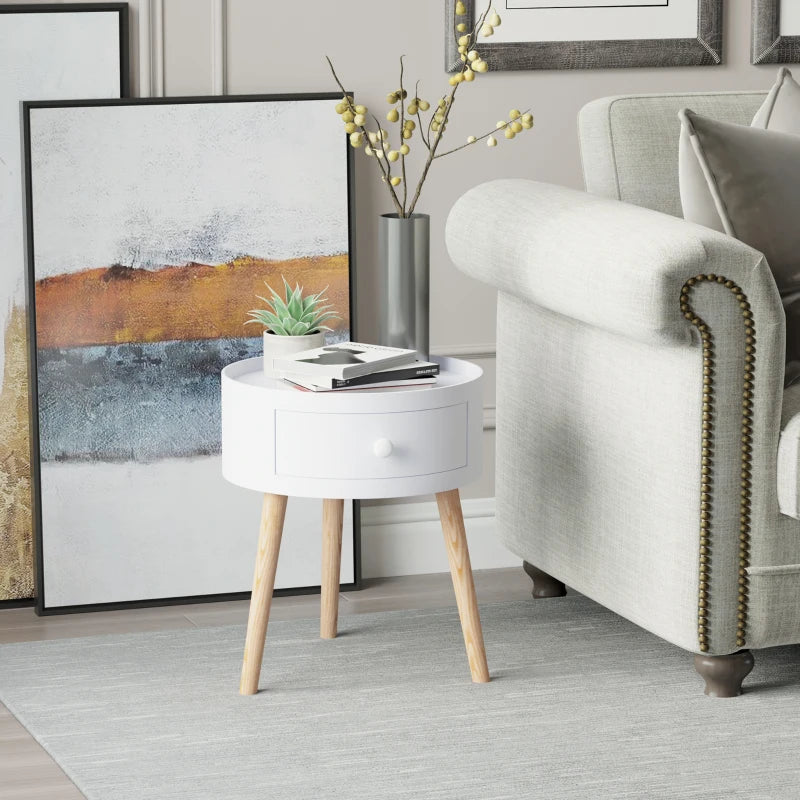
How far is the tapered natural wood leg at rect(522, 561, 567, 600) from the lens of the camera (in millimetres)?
2816

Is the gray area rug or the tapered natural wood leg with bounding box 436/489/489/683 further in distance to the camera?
the tapered natural wood leg with bounding box 436/489/489/683

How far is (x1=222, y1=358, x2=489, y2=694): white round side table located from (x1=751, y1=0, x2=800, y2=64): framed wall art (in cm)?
118

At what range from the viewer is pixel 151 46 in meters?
2.73

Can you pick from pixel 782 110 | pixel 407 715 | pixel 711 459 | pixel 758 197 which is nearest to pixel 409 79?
pixel 782 110

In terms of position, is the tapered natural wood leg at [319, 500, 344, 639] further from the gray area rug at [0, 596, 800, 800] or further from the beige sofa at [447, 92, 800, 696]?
the beige sofa at [447, 92, 800, 696]

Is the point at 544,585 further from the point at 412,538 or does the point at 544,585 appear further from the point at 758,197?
the point at 758,197

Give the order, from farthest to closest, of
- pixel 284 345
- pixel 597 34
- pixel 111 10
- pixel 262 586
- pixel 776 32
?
pixel 776 32 < pixel 597 34 < pixel 111 10 < pixel 284 345 < pixel 262 586

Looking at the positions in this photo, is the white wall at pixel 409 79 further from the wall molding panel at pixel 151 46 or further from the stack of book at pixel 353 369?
the stack of book at pixel 353 369

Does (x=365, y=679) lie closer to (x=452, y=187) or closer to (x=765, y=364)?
(x=765, y=364)

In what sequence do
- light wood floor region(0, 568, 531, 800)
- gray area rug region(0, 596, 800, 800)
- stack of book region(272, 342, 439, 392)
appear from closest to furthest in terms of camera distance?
gray area rug region(0, 596, 800, 800) < stack of book region(272, 342, 439, 392) < light wood floor region(0, 568, 531, 800)

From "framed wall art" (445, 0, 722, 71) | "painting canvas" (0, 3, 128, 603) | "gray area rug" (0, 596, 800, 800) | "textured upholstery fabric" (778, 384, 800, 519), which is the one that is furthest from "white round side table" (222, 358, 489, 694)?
"framed wall art" (445, 0, 722, 71)

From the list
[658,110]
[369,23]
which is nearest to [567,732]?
[658,110]

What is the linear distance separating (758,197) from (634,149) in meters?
0.39

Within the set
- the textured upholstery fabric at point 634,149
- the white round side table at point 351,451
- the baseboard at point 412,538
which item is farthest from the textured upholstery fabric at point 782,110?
the baseboard at point 412,538
